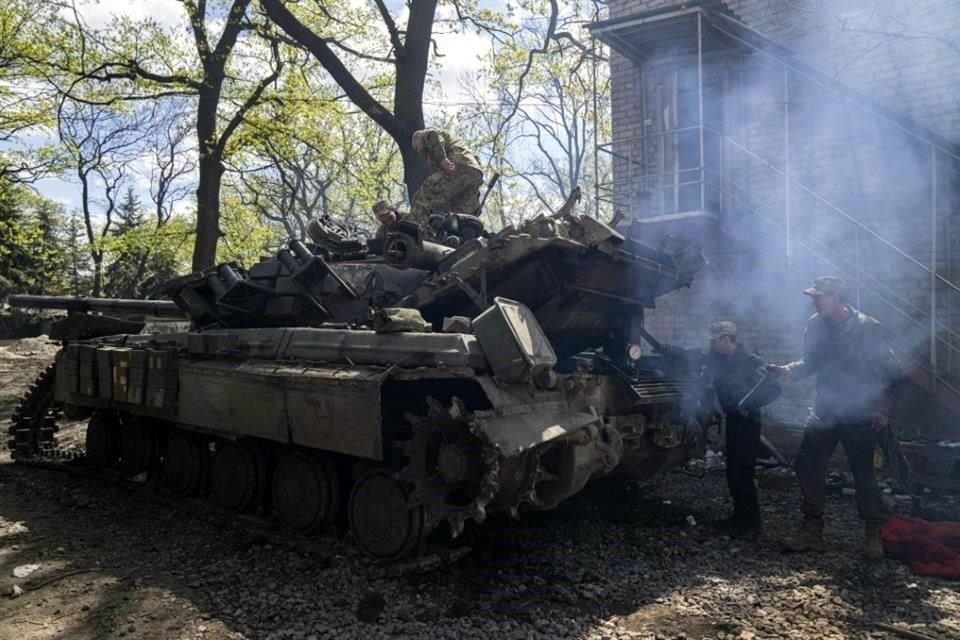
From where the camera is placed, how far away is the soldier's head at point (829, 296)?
5.97 meters

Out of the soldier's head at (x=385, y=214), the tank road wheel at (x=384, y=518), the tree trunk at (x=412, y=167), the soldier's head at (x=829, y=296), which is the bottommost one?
the tank road wheel at (x=384, y=518)

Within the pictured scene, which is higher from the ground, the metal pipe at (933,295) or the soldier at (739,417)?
the metal pipe at (933,295)

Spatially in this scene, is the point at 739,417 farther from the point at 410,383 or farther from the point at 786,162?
the point at 786,162

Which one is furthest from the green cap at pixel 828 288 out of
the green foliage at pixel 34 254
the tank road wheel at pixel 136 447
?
the green foliage at pixel 34 254

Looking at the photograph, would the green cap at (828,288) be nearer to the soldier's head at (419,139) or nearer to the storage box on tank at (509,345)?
the storage box on tank at (509,345)

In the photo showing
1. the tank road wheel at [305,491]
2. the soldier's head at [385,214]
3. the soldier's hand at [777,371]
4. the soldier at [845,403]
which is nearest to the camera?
the soldier at [845,403]

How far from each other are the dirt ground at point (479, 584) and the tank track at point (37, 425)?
3.00m

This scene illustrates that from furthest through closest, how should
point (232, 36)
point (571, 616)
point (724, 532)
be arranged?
point (232, 36), point (724, 532), point (571, 616)

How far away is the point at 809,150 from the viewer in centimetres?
1033

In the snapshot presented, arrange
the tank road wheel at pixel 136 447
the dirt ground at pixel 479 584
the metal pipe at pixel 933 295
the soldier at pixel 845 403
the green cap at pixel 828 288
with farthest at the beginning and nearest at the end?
the tank road wheel at pixel 136 447 < the metal pipe at pixel 933 295 < the green cap at pixel 828 288 < the soldier at pixel 845 403 < the dirt ground at pixel 479 584

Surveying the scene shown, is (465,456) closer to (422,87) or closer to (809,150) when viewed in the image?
(809,150)

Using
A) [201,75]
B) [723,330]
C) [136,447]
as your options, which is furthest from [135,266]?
[723,330]

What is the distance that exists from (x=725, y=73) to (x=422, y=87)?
4.89 m

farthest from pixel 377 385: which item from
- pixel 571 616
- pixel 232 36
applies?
pixel 232 36
